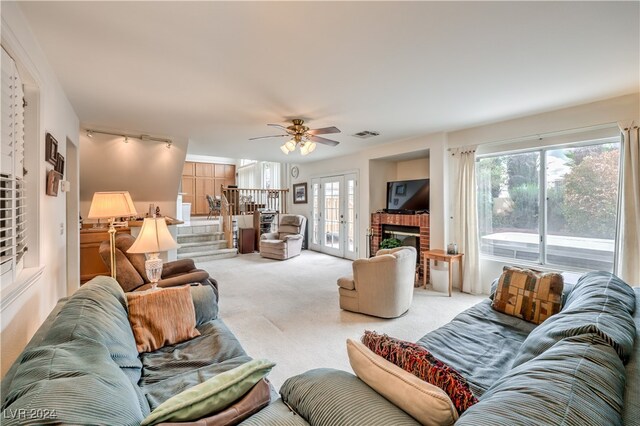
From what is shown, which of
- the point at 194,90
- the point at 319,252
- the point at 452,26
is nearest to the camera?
the point at 452,26

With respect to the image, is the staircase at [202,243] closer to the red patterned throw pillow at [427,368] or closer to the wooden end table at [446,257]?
the wooden end table at [446,257]

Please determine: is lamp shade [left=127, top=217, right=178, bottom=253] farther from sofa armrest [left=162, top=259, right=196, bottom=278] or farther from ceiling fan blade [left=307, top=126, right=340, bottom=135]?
ceiling fan blade [left=307, top=126, right=340, bottom=135]

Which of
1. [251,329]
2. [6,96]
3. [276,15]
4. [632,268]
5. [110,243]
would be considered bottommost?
[251,329]

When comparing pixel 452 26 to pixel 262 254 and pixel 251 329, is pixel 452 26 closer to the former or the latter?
pixel 251 329

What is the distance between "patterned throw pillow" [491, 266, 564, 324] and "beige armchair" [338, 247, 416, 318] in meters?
1.03

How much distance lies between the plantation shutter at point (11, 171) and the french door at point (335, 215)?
5.17 m

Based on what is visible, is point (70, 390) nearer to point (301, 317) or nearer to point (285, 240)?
point (301, 317)

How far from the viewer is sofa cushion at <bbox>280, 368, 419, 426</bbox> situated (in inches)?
31.6

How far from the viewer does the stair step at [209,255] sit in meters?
6.38

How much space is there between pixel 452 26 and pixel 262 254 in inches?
237

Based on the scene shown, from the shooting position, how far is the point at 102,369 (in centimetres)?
96

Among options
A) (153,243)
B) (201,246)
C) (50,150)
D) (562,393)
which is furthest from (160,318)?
(201,246)

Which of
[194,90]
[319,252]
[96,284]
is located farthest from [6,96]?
[319,252]

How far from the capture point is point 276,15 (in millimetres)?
1653
